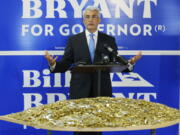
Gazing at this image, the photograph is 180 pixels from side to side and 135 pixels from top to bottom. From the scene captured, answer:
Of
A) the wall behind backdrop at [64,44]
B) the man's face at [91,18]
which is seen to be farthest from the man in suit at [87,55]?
the wall behind backdrop at [64,44]

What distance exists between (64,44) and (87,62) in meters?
0.73

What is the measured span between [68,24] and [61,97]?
79 cm

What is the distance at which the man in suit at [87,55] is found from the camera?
251 centimetres

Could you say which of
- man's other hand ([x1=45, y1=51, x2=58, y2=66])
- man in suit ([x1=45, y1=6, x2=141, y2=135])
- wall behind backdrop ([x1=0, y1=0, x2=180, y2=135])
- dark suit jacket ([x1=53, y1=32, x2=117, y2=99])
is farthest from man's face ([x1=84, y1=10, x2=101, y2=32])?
wall behind backdrop ([x1=0, y1=0, x2=180, y2=135])

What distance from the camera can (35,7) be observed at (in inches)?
124

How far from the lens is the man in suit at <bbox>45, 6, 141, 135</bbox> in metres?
2.51

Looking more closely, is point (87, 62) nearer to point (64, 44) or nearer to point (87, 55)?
point (87, 55)

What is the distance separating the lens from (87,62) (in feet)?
8.37

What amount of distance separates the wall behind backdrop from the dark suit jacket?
0.56 m

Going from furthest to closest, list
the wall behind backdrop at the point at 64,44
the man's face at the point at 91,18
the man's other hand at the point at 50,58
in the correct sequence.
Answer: the wall behind backdrop at the point at 64,44
the man's face at the point at 91,18
the man's other hand at the point at 50,58

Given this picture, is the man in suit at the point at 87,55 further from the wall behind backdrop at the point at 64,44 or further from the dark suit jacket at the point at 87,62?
the wall behind backdrop at the point at 64,44

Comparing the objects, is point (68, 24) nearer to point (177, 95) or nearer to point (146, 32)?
point (146, 32)

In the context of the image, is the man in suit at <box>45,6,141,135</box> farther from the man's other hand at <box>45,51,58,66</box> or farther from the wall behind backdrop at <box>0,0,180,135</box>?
the wall behind backdrop at <box>0,0,180,135</box>

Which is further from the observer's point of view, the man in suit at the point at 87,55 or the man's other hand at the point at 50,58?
the man in suit at the point at 87,55
